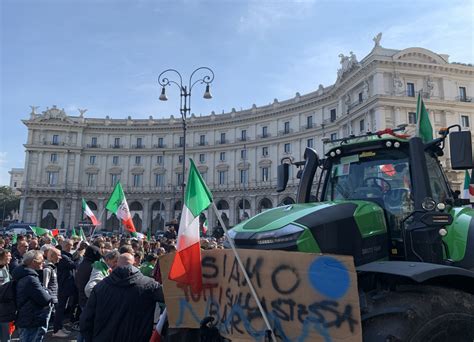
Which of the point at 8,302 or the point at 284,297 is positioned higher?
the point at 284,297

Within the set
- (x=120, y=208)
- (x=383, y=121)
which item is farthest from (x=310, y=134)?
(x=120, y=208)

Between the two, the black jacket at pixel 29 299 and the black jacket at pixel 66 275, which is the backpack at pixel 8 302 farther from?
the black jacket at pixel 66 275

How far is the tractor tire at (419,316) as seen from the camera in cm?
325

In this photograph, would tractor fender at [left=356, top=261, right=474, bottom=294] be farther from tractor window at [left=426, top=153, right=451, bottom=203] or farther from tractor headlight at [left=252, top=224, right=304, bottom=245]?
tractor window at [left=426, top=153, right=451, bottom=203]

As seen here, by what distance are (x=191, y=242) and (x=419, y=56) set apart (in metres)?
44.4

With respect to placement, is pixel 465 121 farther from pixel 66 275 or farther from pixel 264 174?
pixel 66 275

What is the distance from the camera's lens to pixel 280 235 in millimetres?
3768

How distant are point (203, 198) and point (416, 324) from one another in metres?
2.38

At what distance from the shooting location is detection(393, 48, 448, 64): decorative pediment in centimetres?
4044

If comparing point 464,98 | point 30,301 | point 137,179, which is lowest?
point 30,301

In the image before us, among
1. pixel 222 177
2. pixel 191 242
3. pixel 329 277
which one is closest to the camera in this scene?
pixel 329 277

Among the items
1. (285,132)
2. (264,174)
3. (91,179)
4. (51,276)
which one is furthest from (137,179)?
(51,276)

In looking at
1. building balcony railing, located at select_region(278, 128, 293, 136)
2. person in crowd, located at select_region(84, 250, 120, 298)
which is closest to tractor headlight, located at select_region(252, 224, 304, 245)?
person in crowd, located at select_region(84, 250, 120, 298)

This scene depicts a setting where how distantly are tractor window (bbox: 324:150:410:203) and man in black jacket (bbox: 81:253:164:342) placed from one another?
2.65 metres
